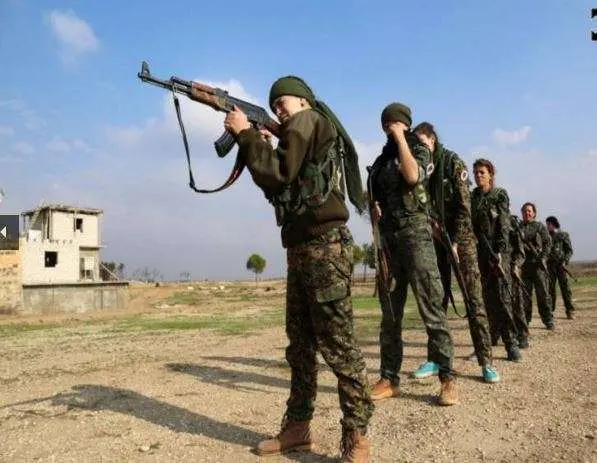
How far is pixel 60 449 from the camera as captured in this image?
11.1 feet

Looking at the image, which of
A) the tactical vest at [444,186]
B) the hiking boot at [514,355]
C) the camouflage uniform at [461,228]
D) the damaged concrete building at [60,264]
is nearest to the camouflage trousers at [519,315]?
the hiking boot at [514,355]

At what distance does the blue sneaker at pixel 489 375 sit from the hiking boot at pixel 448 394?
851 mm

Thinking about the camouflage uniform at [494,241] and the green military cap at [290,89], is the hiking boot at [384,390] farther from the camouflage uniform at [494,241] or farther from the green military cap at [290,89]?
the green military cap at [290,89]

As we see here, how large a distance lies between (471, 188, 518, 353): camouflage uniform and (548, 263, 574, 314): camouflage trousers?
555cm

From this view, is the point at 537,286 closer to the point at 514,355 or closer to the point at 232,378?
the point at 514,355

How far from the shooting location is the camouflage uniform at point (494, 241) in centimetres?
623

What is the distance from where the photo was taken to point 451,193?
5340 mm

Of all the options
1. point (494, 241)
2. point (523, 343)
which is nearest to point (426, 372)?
point (494, 241)

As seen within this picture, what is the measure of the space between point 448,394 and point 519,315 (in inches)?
135

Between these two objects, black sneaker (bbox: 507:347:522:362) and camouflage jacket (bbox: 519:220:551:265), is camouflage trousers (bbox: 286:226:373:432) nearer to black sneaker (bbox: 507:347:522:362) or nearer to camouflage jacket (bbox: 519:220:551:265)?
black sneaker (bbox: 507:347:522:362)

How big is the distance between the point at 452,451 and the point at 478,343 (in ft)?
6.78

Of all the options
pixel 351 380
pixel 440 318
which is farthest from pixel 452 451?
pixel 440 318

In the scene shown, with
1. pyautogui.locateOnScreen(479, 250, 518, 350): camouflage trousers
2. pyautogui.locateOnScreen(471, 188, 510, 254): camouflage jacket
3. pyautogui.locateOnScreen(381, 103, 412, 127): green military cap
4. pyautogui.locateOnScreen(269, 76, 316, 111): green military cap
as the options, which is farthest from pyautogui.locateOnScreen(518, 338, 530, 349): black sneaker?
pyautogui.locateOnScreen(269, 76, 316, 111): green military cap

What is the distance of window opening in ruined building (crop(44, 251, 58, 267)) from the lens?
34312 millimetres
